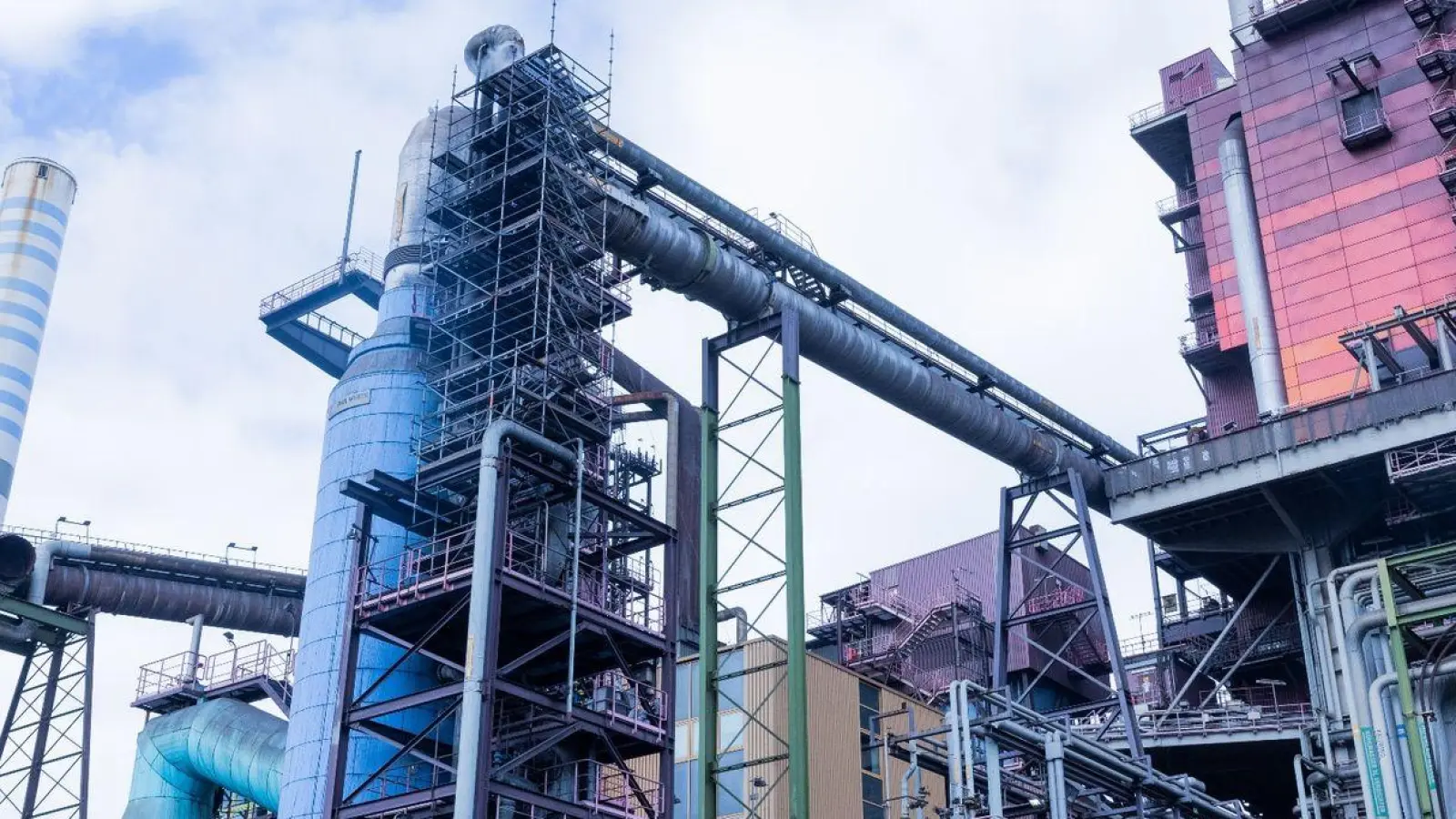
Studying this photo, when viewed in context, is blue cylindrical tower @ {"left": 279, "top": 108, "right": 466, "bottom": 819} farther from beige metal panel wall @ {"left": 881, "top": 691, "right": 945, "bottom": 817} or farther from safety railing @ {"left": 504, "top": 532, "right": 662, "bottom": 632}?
beige metal panel wall @ {"left": 881, "top": 691, "right": 945, "bottom": 817}

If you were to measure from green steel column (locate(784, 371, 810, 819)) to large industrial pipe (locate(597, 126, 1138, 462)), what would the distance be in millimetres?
7787

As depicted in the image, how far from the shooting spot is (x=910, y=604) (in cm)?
6494

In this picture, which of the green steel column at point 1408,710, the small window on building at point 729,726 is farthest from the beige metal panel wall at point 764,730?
the green steel column at point 1408,710

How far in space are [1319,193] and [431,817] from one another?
37999 millimetres

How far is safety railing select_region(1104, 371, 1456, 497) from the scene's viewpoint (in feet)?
148

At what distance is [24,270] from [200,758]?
21.5 meters

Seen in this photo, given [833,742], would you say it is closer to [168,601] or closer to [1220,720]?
[1220,720]

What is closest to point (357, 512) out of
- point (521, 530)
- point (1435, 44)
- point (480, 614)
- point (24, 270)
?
point (521, 530)

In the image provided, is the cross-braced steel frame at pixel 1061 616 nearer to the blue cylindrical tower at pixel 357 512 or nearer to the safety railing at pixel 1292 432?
the safety railing at pixel 1292 432

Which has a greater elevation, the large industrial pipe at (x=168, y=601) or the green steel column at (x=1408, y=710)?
the large industrial pipe at (x=168, y=601)

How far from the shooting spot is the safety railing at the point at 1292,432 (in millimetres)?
45062

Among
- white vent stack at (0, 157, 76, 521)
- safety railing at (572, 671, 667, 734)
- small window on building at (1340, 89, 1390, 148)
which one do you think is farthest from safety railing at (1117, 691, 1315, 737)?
white vent stack at (0, 157, 76, 521)

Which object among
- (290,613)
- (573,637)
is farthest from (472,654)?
(290,613)

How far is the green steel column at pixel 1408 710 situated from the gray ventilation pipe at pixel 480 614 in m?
16.5
